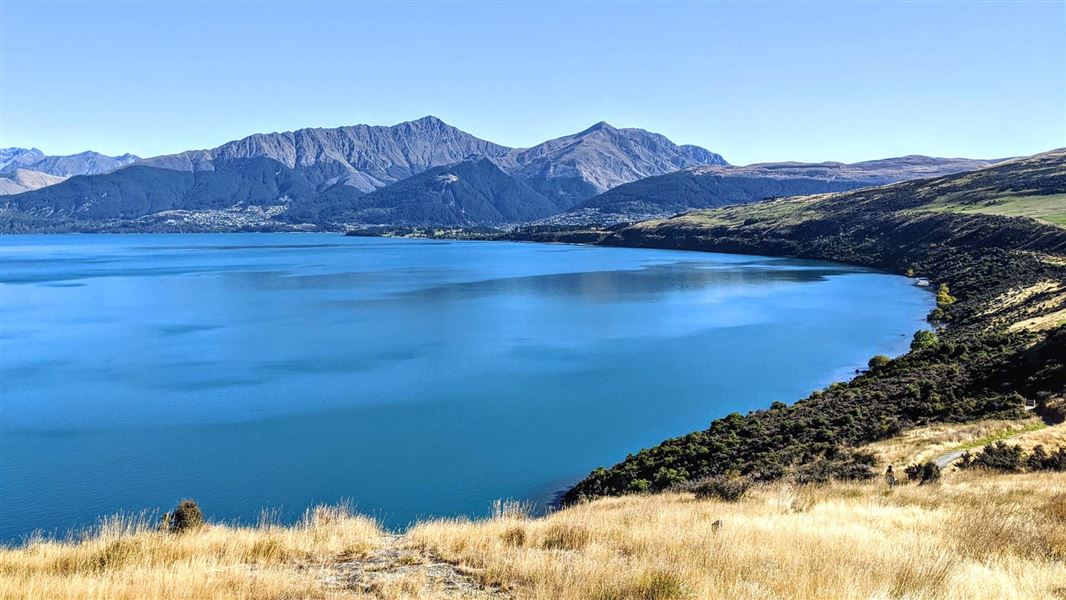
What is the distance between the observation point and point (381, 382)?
147 ft

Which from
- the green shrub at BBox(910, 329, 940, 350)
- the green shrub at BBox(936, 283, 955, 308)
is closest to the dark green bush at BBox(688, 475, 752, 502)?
the green shrub at BBox(910, 329, 940, 350)

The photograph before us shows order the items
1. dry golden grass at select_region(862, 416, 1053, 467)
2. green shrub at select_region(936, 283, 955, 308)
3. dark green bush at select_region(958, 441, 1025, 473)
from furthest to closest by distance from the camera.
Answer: green shrub at select_region(936, 283, 955, 308) < dry golden grass at select_region(862, 416, 1053, 467) < dark green bush at select_region(958, 441, 1025, 473)

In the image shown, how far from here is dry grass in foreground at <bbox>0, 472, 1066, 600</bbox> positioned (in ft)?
22.1

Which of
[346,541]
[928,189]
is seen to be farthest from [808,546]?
[928,189]

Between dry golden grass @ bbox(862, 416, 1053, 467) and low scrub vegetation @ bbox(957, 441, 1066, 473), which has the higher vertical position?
low scrub vegetation @ bbox(957, 441, 1066, 473)

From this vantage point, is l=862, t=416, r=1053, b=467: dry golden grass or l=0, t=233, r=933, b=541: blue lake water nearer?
l=862, t=416, r=1053, b=467: dry golden grass

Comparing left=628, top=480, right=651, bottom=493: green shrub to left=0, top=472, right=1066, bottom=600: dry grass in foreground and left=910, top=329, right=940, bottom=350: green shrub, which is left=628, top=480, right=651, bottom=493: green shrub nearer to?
left=0, top=472, right=1066, bottom=600: dry grass in foreground

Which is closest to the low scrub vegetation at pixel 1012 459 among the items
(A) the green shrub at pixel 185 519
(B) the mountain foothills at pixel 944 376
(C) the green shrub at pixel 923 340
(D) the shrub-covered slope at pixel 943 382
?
(B) the mountain foothills at pixel 944 376

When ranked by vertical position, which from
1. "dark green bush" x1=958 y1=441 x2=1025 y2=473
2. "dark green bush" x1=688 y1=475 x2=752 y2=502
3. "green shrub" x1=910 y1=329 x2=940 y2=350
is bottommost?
"green shrub" x1=910 y1=329 x2=940 y2=350

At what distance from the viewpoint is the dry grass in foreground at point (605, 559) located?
6.72 meters

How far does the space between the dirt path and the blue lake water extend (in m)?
15.1

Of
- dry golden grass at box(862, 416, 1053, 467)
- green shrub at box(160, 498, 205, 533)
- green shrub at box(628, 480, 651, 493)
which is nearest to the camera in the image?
green shrub at box(160, 498, 205, 533)

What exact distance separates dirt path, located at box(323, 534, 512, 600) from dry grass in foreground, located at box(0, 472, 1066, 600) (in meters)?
0.03

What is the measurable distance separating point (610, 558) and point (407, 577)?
7.59ft
